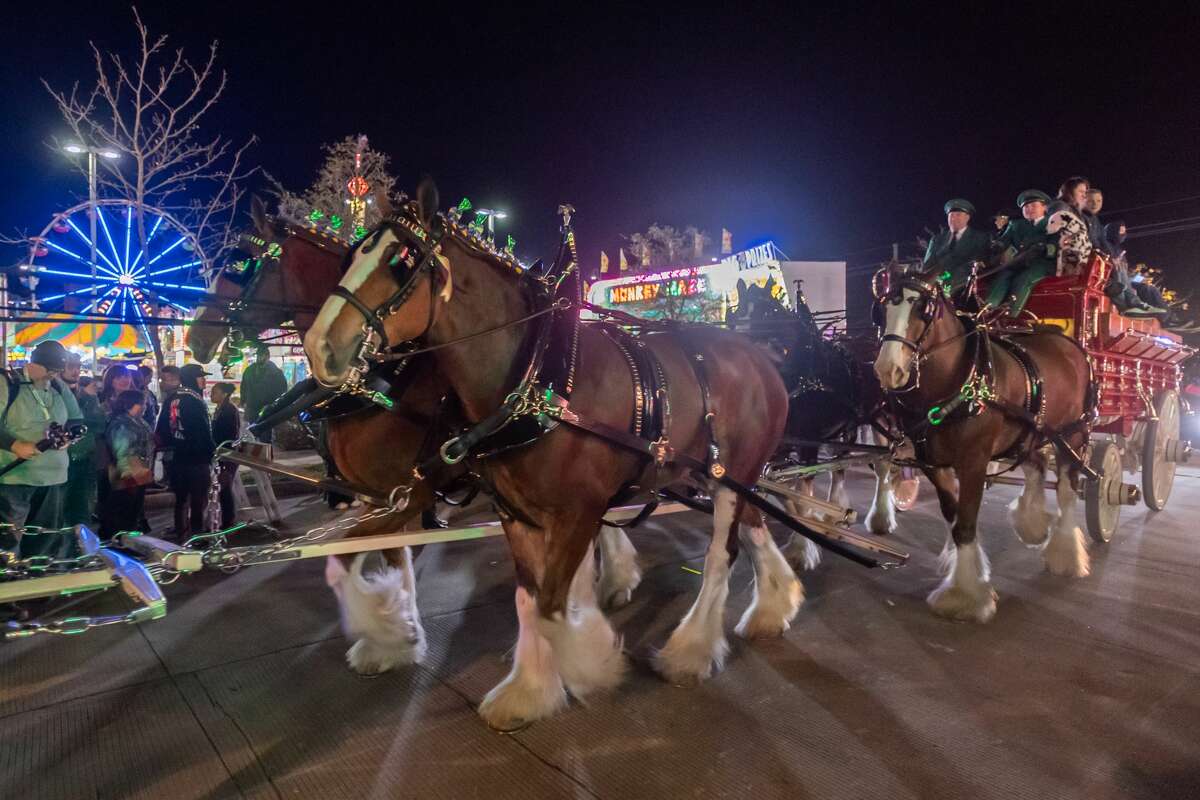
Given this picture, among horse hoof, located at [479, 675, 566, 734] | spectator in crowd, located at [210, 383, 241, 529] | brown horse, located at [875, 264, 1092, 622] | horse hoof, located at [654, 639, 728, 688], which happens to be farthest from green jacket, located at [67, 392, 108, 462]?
brown horse, located at [875, 264, 1092, 622]

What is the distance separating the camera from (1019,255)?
6.14 m

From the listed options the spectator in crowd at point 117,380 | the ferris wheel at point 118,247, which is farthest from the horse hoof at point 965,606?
the ferris wheel at point 118,247

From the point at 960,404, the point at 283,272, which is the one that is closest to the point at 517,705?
the point at 283,272

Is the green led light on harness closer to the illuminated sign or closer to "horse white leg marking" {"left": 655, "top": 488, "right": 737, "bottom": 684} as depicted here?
"horse white leg marking" {"left": 655, "top": 488, "right": 737, "bottom": 684}

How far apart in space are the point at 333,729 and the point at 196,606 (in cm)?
249

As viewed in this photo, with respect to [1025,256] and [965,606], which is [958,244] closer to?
[1025,256]

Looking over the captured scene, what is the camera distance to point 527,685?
10.7 ft

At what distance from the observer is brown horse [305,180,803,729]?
105 inches

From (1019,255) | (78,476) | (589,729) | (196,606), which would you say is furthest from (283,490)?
(1019,255)

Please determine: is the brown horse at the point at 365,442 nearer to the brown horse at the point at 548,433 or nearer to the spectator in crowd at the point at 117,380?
the brown horse at the point at 548,433

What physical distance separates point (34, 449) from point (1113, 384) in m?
9.35

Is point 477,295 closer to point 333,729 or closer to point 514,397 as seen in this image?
point 514,397

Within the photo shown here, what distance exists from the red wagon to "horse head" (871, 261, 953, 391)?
2.73 meters

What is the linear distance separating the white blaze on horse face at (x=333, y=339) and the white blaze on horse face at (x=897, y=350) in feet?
11.0
